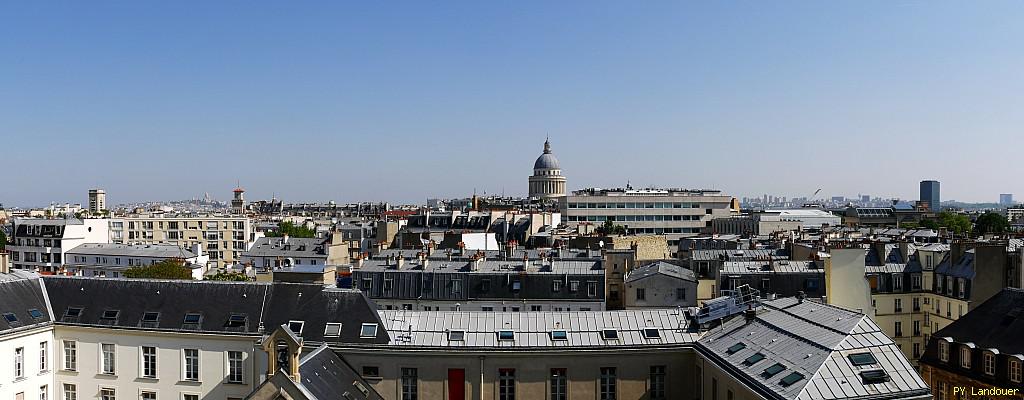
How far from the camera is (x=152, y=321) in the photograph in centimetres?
3812

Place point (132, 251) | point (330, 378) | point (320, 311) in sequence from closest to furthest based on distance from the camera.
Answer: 1. point (330, 378)
2. point (320, 311)
3. point (132, 251)

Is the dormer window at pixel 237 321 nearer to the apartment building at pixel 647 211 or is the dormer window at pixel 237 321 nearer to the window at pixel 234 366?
the window at pixel 234 366

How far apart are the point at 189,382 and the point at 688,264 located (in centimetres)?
3594

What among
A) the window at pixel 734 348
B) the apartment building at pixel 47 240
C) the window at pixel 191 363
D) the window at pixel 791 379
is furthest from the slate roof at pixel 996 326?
the apartment building at pixel 47 240

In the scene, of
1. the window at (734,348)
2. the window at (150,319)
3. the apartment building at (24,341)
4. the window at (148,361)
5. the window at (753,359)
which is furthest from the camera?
the window at (150,319)

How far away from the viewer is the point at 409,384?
35.4m

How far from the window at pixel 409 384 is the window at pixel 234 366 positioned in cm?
675

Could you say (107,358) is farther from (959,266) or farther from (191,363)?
(959,266)

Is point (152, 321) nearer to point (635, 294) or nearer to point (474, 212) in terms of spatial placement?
point (635, 294)

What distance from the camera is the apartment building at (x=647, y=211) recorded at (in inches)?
5679

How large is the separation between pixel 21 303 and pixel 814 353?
1244 inches

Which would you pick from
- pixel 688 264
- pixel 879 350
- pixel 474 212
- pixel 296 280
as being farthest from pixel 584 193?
pixel 879 350

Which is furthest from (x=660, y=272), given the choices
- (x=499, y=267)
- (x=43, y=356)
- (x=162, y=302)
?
(x=43, y=356)

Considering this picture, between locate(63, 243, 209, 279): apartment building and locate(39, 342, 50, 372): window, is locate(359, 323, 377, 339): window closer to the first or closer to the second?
locate(39, 342, 50, 372): window
